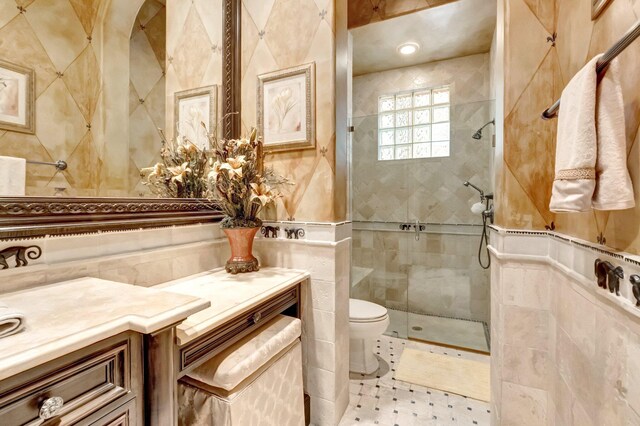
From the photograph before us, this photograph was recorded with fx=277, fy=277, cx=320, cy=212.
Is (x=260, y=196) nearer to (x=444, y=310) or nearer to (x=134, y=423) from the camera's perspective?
(x=134, y=423)

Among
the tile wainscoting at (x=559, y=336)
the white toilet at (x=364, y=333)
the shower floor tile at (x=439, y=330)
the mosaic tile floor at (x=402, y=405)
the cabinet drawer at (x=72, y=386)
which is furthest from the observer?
the shower floor tile at (x=439, y=330)

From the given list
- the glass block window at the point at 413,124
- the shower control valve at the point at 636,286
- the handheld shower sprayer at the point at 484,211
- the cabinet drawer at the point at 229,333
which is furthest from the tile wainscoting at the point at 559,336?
Answer: the glass block window at the point at 413,124

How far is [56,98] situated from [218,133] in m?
0.76

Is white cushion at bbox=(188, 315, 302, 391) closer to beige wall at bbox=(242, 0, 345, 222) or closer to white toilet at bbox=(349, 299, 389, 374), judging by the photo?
beige wall at bbox=(242, 0, 345, 222)

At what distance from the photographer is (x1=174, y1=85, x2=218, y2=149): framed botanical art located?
1.48 metres

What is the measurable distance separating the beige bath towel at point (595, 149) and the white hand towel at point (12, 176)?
63.7 inches

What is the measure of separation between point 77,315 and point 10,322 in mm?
115

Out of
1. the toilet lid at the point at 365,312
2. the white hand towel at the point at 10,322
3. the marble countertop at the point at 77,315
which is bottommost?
the toilet lid at the point at 365,312

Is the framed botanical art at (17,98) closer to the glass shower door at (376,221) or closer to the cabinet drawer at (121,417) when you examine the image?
the cabinet drawer at (121,417)

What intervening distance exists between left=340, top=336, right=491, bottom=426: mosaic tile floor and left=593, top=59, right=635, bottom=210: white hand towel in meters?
1.45

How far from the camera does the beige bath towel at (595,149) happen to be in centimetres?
67

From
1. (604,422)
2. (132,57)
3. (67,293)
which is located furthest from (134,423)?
(132,57)

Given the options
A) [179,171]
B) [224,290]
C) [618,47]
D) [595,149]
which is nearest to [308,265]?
[224,290]

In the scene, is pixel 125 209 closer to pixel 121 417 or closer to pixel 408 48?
pixel 121 417
